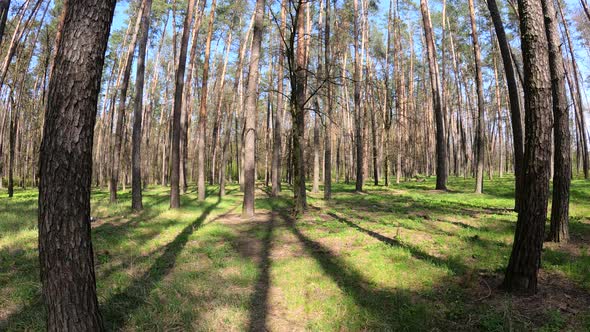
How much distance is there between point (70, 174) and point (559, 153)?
7.27m

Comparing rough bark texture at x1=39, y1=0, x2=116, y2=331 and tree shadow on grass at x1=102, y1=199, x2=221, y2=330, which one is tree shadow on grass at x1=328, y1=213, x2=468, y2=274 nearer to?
tree shadow on grass at x1=102, y1=199, x2=221, y2=330

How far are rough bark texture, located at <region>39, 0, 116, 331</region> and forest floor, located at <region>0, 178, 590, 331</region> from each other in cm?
94

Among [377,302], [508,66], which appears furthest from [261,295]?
[508,66]

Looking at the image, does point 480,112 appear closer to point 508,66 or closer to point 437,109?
point 437,109

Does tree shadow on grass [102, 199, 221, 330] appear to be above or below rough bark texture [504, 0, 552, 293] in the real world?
below

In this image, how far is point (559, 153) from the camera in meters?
5.95

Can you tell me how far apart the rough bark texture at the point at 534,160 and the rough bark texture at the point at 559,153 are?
2.30 m

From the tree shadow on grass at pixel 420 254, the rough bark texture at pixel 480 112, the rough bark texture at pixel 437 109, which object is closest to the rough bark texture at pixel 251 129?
the tree shadow on grass at pixel 420 254

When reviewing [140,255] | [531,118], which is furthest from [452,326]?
[140,255]

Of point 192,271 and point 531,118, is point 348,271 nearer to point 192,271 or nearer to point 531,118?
point 192,271

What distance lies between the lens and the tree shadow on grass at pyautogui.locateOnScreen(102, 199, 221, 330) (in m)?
3.88

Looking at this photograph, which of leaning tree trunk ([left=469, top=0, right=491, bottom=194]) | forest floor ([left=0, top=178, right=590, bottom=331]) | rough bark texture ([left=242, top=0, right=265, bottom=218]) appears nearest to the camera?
forest floor ([left=0, top=178, right=590, bottom=331])

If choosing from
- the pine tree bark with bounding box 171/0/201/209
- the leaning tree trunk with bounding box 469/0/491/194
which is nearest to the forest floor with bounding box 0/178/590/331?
the pine tree bark with bounding box 171/0/201/209

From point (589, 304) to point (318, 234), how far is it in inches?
200
